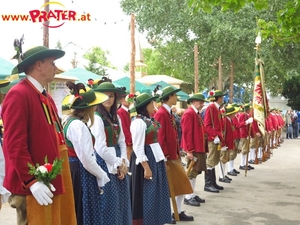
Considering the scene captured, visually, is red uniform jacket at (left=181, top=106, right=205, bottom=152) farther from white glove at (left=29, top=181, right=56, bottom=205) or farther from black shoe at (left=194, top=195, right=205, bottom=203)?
white glove at (left=29, top=181, right=56, bottom=205)

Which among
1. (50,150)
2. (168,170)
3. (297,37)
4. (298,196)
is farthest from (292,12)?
(50,150)

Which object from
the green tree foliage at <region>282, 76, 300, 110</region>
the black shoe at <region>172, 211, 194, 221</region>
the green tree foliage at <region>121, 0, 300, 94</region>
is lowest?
the black shoe at <region>172, 211, 194, 221</region>

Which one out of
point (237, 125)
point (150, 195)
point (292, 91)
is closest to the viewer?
point (150, 195)

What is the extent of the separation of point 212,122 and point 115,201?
15.2 ft

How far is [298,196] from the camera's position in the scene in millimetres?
8750

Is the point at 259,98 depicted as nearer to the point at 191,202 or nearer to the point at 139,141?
the point at 191,202

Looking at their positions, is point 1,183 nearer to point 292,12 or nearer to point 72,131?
point 72,131

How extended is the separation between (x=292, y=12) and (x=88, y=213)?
6.85m

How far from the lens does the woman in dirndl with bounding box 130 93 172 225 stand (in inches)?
219

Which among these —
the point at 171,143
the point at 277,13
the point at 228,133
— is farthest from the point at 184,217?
the point at 277,13

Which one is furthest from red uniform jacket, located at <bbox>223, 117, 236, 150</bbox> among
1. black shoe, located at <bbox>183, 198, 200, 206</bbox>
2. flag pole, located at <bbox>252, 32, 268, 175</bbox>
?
black shoe, located at <bbox>183, 198, 200, 206</bbox>

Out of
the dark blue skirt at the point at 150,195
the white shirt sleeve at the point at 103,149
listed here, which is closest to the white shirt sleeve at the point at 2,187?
the white shirt sleeve at the point at 103,149

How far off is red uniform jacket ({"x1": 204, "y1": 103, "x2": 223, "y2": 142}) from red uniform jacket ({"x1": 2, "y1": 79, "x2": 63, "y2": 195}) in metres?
5.88

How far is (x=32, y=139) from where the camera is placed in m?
3.04
